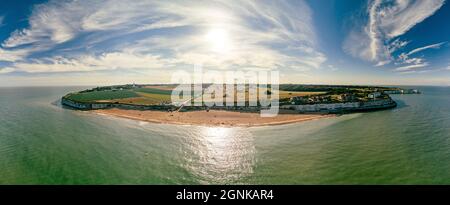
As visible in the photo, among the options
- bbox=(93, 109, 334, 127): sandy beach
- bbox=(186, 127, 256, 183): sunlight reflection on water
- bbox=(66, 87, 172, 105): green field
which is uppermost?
bbox=(66, 87, 172, 105): green field

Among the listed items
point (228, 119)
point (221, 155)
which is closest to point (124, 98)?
point (228, 119)

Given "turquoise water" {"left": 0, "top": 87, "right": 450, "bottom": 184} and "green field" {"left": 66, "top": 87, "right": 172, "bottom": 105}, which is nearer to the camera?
"turquoise water" {"left": 0, "top": 87, "right": 450, "bottom": 184}

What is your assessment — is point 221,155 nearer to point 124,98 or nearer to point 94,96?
point 124,98

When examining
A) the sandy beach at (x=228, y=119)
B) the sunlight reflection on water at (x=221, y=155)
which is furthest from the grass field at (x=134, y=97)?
the sunlight reflection on water at (x=221, y=155)

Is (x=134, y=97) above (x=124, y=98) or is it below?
above

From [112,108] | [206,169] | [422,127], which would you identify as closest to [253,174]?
[206,169]

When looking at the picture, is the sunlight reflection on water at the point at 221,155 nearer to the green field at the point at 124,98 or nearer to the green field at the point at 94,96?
the green field at the point at 124,98

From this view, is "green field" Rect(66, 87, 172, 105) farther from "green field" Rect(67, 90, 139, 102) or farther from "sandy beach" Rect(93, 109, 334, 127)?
"sandy beach" Rect(93, 109, 334, 127)

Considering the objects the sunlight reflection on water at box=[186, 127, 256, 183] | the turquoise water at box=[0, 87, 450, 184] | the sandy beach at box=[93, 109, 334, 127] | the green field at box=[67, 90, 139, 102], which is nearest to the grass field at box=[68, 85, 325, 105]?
the green field at box=[67, 90, 139, 102]

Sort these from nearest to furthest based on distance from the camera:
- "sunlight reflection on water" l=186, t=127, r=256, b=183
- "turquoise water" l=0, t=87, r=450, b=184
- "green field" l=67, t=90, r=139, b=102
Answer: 1. "turquoise water" l=0, t=87, r=450, b=184
2. "sunlight reflection on water" l=186, t=127, r=256, b=183
3. "green field" l=67, t=90, r=139, b=102
